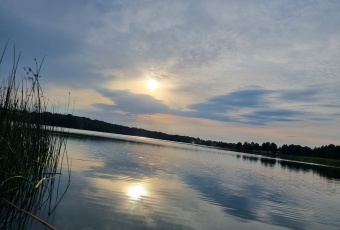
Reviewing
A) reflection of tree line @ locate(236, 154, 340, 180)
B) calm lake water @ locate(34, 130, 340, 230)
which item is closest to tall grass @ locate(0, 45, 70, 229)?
calm lake water @ locate(34, 130, 340, 230)

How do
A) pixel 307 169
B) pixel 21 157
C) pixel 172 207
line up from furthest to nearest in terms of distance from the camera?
pixel 307 169, pixel 172 207, pixel 21 157

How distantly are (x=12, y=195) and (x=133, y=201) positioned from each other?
5.51m

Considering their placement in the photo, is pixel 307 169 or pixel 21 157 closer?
pixel 21 157

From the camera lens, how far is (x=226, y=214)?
42.2 ft

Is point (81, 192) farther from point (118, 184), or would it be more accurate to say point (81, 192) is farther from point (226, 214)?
point (226, 214)

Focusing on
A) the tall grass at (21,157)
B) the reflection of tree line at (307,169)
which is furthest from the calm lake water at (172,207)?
the reflection of tree line at (307,169)

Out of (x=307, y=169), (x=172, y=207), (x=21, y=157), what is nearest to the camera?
(x=21, y=157)

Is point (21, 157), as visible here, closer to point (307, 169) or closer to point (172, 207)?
point (172, 207)

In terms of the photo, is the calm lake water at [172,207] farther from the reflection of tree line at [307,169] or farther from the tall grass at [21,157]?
the reflection of tree line at [307,169]

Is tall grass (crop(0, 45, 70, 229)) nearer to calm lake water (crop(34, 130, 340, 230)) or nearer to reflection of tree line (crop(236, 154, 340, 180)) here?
calm lake water (crop(34, 130, 340, 230))

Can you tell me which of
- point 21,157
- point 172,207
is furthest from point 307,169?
point 21,157

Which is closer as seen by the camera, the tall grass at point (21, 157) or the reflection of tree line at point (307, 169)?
the tall grass at point (21, 157)

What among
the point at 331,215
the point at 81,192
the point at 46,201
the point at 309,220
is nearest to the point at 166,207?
the point at 81,192

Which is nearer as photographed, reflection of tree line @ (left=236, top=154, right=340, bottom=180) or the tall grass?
the tall grass
